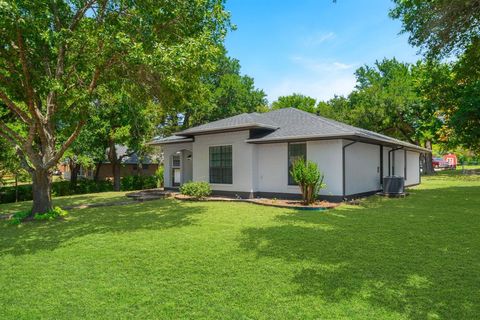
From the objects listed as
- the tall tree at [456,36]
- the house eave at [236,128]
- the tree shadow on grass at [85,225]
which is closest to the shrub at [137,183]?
the house eave at [236,128]

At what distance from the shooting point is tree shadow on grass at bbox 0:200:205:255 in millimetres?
7151

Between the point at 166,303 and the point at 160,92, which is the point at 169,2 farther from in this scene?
the point at 166,303

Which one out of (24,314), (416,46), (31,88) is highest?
(416,46)

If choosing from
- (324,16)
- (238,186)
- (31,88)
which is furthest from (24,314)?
(238,186)

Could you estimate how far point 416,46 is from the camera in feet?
39.7

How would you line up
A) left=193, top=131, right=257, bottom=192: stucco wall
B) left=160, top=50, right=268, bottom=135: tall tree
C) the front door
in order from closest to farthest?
left=193, top=131, right=257, bottom=192: stucco wall < the front door < left=160, top=50, right=268, bottom=135: tall tree

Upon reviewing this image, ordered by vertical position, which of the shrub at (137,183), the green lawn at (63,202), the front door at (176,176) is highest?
the front door at (176,176)

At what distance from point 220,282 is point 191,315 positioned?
3.23ft

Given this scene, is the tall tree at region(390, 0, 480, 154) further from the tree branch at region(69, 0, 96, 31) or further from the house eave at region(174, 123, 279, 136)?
the tree branch at region(69, 0, 96, 31)

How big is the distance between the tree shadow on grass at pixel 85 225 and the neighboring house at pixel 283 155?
12.8ft

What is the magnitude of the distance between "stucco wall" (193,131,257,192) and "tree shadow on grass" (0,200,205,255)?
3589mm

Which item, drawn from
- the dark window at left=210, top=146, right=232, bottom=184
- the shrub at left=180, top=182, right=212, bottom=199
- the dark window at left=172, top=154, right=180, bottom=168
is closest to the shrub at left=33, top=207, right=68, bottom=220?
the shrub at left=180, top=182, right=212, bottom=199

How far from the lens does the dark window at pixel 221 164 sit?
51.6ft

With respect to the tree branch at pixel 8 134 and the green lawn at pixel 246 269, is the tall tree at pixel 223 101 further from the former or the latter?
the green lawn at pixel 246 269
